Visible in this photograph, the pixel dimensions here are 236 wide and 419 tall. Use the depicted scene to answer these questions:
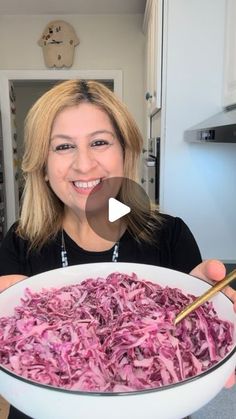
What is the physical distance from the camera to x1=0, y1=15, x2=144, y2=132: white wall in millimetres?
3258

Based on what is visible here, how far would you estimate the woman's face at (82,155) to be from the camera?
2.33 ft

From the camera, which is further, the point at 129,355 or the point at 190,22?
the point at 190,22

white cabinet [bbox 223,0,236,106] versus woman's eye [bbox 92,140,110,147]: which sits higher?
white cabinet [bbox 223,0,236,106]

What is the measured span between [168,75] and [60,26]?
185 cm

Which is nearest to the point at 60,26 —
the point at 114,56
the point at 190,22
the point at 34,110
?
the point at 114,56

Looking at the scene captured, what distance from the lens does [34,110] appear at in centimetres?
78

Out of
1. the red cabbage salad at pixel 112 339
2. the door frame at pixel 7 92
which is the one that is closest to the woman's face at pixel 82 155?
the red cabbage salad at pixel 112 339

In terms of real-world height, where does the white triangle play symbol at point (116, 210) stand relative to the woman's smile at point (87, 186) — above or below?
below

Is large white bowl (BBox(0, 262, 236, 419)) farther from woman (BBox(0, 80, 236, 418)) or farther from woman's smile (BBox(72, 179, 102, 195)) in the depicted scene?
woman's smile (BBox(72, 179, 102, 195))

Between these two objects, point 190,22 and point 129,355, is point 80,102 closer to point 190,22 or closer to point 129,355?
point 129,355

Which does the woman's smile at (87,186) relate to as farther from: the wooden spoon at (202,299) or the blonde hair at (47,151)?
the wooden spoon at (202,299)

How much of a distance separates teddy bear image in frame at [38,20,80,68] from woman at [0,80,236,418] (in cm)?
267

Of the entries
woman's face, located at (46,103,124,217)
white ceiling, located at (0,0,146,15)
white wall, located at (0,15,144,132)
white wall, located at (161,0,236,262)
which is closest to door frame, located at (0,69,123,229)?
white wall, located at (0,15,144,132)

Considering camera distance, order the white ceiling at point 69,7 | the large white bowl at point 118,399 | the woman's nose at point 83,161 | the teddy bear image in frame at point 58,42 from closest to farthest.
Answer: the large white bowl at point 118,399, the woman's nose at point 83,161, the white ceiling at point 69,7, the teddy bear image in frame at point 58,42
